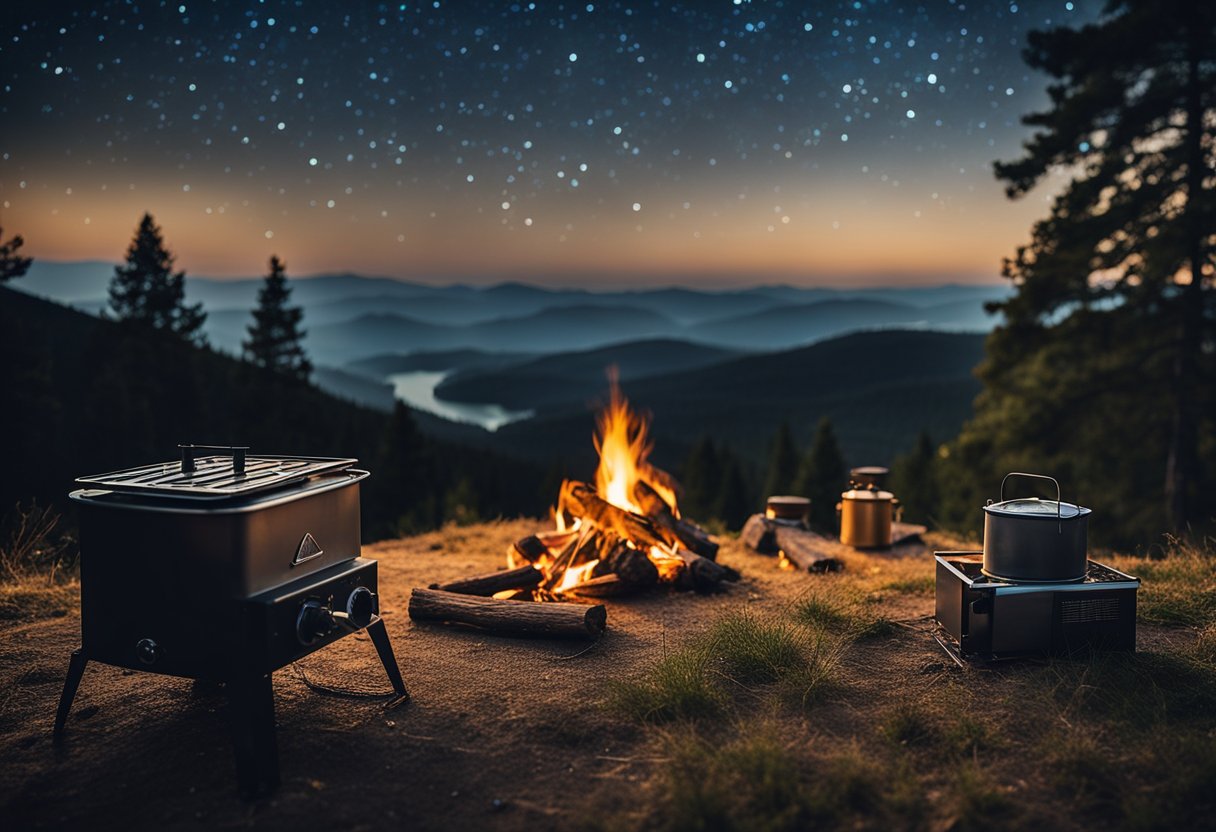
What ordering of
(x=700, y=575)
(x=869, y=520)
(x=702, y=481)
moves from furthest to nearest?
(x=702, y=481)
(x=869, y=520)
(x=700, y=575)

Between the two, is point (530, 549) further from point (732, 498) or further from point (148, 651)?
point (732, 498)

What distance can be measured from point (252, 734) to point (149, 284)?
46629 mm

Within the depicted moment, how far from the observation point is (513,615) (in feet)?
18.4

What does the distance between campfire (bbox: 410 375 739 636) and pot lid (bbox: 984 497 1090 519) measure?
8.85 feet

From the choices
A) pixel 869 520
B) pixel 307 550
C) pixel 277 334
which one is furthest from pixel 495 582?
pixel 277 334

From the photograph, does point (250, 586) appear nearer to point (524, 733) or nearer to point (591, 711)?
point (524, 733)

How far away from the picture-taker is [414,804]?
338cm

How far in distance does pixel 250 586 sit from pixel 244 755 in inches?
29.2

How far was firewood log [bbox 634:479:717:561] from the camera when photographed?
7723 mm

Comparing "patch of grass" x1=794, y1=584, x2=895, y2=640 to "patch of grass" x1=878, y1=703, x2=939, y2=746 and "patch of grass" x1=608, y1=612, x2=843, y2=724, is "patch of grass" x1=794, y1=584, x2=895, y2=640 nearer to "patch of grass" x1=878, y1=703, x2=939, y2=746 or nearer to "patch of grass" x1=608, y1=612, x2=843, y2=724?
"patch of grass" x1=608, y1=612, x2=843, y2=724

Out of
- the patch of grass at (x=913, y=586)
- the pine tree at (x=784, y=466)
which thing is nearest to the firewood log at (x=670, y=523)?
the patch of grass at (x=913, y=586)

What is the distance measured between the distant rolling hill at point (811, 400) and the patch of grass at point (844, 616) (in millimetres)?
65938

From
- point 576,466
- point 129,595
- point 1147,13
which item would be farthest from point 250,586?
point 576,466

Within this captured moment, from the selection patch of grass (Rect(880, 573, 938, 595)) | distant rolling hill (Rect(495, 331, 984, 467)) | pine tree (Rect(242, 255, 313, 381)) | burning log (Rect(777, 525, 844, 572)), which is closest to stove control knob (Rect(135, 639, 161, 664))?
patch of grass (Rect(880, 573, 938, 595))
